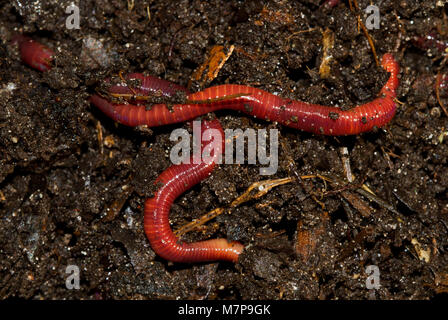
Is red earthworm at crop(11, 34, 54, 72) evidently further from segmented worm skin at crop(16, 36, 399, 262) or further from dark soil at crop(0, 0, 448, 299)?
dark soil at crop(0, 0, 448, 299)

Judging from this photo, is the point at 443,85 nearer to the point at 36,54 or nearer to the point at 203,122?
the point at 203,122

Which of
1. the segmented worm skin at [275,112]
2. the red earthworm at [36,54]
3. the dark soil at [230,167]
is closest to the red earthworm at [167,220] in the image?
the dark soil at [230,167]

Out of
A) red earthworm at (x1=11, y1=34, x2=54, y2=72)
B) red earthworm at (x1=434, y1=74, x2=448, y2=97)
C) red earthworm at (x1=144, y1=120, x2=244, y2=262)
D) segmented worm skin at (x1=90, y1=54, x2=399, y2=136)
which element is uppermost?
red earthworm at (x1=11, y1=34, x2=54, y2=72)

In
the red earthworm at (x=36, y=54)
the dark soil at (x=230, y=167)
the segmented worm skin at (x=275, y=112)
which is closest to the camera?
the segmented worm skin at (x=275, y=112)

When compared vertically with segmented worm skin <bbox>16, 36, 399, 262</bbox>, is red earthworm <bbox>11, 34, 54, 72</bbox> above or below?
above

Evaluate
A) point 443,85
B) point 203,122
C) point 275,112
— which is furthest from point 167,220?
point 443,85

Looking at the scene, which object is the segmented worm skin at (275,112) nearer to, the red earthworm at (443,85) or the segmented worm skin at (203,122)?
the segmented worm skin at (203,122)

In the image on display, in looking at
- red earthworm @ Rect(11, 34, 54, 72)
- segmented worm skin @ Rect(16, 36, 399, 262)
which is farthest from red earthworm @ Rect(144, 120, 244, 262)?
red earthworm @ Rect(11, 34, 54, 72)
